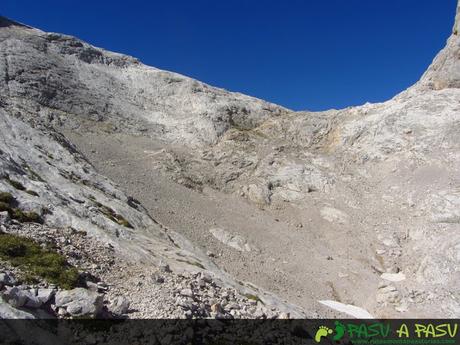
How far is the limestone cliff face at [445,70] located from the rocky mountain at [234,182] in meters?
0.26

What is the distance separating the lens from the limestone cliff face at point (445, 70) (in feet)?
213

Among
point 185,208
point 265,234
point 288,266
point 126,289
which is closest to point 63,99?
point 185,208

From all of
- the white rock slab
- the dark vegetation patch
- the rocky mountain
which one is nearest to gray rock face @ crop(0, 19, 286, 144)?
the rocky mountain

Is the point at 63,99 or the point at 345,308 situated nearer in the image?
the point at 345,308

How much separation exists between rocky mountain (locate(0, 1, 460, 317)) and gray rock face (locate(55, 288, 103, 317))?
1931 mm

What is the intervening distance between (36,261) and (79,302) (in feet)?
9.79

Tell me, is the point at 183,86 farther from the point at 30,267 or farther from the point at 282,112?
the point at 30,267

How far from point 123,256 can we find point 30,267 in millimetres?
5646

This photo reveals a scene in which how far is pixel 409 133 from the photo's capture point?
58281mm

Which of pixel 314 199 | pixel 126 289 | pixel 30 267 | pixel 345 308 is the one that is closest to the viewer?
pixel 30 267

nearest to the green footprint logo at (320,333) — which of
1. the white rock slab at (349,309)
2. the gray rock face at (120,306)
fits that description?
the gray rock face at (120,306)

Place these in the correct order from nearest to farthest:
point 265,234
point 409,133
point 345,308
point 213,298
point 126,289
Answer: point 126,289 < point 213,298 < point 345,308 < point 265,234 < point 409,133

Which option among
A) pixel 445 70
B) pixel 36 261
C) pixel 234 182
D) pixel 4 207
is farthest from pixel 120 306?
pixel 445 70

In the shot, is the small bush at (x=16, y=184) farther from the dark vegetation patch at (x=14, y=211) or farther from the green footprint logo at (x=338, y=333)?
the green footprint logo at (x=338, y=333)
